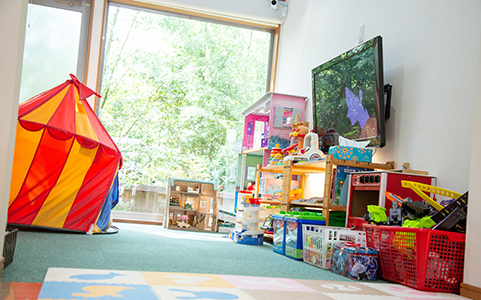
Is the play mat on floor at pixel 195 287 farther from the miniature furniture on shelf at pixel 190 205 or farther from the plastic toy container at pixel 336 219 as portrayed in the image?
the miniature furniture on shelf at pixel 190 205

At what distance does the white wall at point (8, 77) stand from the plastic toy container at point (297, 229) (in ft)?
6.58

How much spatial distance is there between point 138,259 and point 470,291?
5.60ft

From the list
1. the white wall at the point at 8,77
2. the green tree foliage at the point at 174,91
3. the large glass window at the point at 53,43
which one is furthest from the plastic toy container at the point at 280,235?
the large glass window at the point at 53,43

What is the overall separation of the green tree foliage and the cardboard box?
2.77 meters

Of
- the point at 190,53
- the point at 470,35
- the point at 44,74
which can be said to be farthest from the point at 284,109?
the point at 44,74

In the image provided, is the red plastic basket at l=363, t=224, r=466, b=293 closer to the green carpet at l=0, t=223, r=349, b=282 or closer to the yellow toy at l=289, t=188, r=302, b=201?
the green carpet at l=0, t=223, r=349, b=282

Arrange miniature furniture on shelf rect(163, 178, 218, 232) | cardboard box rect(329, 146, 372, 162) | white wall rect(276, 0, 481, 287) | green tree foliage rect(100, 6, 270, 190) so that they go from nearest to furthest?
white wall rect(276, 0, 481, 287)
cardboard box rect(329, 146, 372, 162)
miniature furniture on shelf rect(163, 178, 218, 232)
green tree foliage rect(100, 6, 270, 190)

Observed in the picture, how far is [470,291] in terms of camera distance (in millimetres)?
2082

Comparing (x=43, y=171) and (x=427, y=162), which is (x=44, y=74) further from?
(x=427, y=162)

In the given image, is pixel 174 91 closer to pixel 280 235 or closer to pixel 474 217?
pixel 280 235

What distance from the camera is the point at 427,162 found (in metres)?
2.96

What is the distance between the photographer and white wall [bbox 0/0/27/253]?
5.30ft

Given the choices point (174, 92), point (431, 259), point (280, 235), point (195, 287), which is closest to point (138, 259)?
point (195, 287)

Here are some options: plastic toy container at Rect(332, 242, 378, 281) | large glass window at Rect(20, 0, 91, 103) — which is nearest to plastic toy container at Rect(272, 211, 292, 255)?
plastic toy container at Rect(332, 242, 378, 281)
